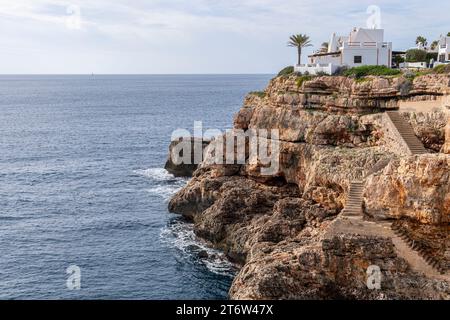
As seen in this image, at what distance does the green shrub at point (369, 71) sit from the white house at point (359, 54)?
300 centimetres

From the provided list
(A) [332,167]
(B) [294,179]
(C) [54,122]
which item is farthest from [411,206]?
(C) [54,122]

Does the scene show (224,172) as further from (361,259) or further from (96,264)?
(361,259)

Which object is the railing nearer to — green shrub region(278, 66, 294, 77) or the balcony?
the balcony

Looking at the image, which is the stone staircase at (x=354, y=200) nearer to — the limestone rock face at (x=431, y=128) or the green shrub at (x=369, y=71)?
the limestone rock face at (x=431, y=128)

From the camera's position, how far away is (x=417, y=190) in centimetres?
3238

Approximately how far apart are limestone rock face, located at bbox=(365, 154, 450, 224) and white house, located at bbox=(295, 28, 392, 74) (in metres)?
23.8

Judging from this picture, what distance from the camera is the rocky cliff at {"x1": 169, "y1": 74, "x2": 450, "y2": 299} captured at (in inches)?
1267

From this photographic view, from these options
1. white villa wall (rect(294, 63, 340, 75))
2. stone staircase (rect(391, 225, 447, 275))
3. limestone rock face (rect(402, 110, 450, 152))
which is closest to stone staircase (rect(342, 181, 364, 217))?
stone staircase (rect(391, 225, 447, 275))

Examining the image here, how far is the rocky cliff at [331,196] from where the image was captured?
3219 cm

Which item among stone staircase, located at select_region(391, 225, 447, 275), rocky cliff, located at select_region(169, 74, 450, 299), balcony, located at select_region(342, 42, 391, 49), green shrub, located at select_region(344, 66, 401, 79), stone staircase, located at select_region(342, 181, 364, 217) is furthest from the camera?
balcony, located at select_region(342, 42, 391, 49)

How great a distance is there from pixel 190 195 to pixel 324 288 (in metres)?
25.2

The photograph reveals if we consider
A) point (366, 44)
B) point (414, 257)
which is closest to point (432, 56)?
point (366, 44)

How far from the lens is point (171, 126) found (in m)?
127

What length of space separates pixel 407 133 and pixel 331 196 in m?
7.70
